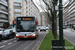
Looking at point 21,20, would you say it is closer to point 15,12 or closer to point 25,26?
point 25,26

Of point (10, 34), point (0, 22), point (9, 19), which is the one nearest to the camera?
point (10, 34)

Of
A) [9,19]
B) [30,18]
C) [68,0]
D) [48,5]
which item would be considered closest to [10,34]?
[30,18]

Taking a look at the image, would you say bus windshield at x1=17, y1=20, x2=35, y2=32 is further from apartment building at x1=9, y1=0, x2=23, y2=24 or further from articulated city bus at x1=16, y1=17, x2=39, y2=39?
apartment building at x1=9, y1=0, x2=23, y2=24

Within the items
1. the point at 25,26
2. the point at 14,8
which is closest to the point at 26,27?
the point at 25,26

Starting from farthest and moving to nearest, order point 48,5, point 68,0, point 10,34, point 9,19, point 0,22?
point 9,19 < point 0,22 < point 10,34 < point 48,5 < point 68,0

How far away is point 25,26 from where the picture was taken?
15094mm

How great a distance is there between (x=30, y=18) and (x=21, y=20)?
113 cm

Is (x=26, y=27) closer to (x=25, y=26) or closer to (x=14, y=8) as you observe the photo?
(x=25, y=26)

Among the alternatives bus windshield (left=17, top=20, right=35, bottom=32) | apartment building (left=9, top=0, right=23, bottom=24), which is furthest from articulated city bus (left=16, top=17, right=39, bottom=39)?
apartment building (left=9, top=0, right=23, bottom=24)

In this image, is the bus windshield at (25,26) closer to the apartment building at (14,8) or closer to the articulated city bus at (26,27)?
the articulated city bus at (26,27)

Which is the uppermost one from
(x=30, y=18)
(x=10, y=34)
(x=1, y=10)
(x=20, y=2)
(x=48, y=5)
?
(x=20, y=2)

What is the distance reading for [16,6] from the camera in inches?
2672

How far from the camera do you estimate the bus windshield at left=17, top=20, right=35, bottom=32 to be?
15055 millimetres

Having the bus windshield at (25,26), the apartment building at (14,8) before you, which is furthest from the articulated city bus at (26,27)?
the apartment building at (14,8)
